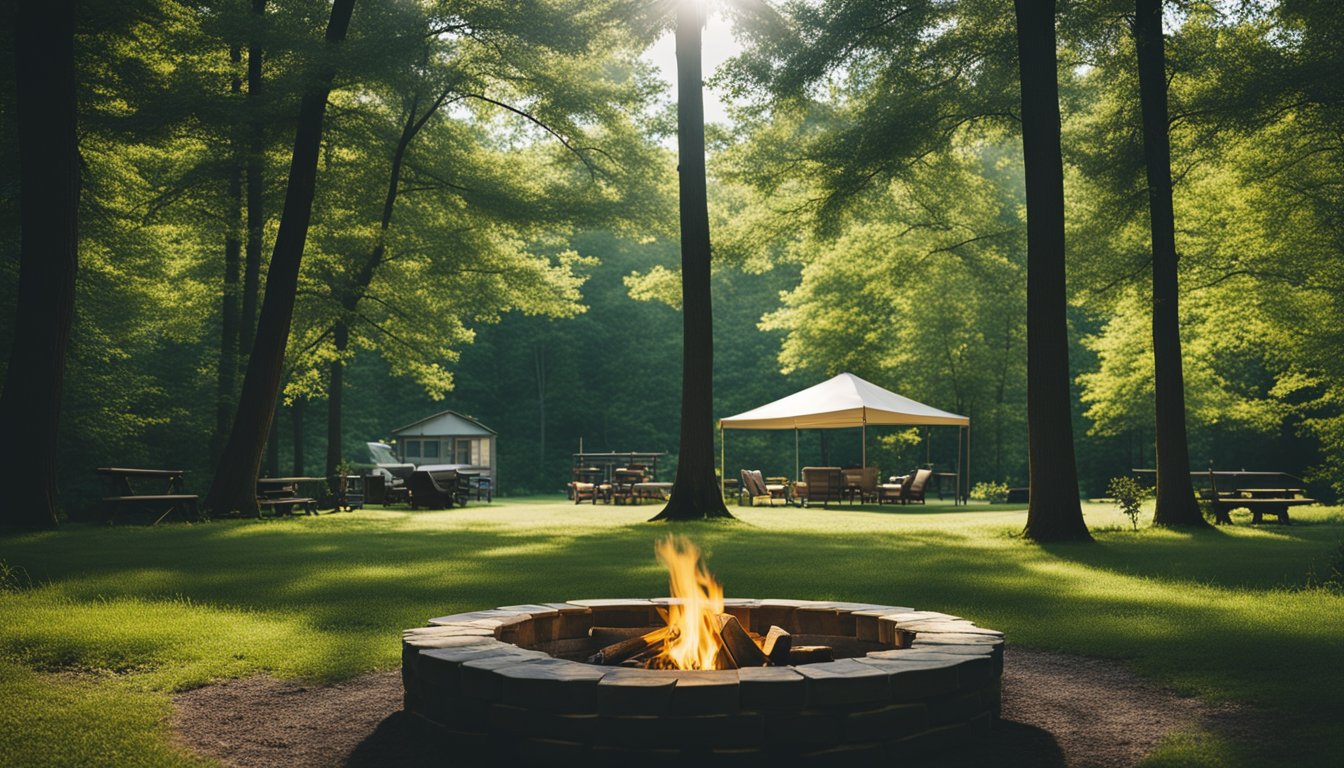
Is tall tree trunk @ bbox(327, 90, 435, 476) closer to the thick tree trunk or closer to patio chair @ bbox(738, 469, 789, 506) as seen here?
the thick tree trunk

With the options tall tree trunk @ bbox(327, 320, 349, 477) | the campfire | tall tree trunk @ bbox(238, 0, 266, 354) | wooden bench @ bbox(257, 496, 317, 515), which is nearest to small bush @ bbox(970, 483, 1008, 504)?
tall tree trunk @ bbox(327, 320, 349, 477)

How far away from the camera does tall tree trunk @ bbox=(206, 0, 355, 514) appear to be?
54.8ft

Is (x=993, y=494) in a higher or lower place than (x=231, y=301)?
lower

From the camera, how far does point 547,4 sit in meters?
18.4

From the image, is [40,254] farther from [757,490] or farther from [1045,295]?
[757,490]

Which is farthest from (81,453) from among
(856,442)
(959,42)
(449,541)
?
(856,442)

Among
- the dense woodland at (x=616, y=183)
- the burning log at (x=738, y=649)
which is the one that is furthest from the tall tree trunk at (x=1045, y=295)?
the burning log at (x=738, y=649)

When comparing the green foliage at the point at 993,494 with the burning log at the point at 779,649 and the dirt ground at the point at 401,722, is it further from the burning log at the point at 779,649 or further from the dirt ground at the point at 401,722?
the burning log at the point at 779,649

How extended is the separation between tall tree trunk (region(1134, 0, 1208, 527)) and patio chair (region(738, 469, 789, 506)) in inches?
388

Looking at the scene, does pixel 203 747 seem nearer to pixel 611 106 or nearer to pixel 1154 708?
pixel 1154 708

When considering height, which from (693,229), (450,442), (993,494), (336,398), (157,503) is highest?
(693,229)

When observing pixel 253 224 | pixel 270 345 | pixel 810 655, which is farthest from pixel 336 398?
pixel 810 655

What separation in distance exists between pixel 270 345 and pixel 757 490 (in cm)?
1137

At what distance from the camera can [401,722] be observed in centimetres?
423
